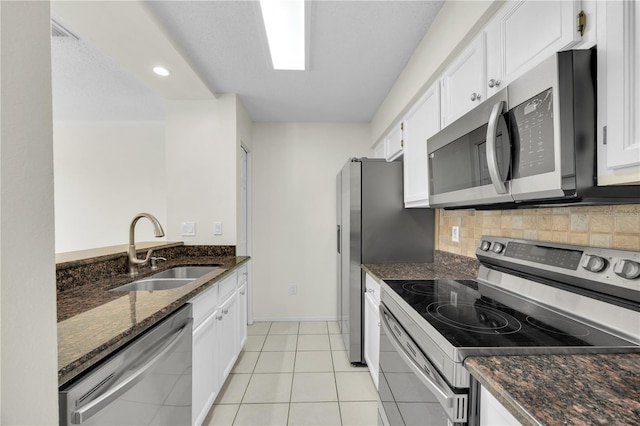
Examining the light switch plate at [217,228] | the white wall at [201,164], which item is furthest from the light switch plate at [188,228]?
the light switch plate at [217,228]

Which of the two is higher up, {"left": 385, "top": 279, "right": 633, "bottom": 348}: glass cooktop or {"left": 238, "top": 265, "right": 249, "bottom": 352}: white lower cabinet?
{"left": 385, "top": 279, "right": 633, "bottom": 348}: glass cooktop

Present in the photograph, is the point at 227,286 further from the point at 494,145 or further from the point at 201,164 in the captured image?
the point at 494,145

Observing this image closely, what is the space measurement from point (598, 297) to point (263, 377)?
215 cm

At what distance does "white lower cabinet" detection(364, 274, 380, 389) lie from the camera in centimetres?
190

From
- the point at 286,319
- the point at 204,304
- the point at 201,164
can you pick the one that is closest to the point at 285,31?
the point at 201,164

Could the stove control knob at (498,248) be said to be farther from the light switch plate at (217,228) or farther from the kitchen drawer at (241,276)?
the light switch plate at (217,228)

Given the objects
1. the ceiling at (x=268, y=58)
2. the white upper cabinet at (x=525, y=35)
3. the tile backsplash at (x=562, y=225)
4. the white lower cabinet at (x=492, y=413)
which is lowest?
the white lower cabinet at (x=492, y=413)

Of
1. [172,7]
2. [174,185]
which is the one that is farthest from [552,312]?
[174,185]

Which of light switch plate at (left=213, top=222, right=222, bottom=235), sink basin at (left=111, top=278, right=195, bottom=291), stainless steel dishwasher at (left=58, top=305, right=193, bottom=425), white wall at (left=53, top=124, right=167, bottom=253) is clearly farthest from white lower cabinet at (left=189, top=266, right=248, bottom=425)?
white wall at (left=53, top=124, right=167, bottom=253)

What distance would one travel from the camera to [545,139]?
82 cm

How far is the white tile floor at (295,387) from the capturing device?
5.86ft

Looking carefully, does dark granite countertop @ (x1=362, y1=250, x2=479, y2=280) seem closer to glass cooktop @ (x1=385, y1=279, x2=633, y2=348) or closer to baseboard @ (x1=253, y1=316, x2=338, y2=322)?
glass cooktop @ (x1=385, y1=279, x2=633, y2=348)

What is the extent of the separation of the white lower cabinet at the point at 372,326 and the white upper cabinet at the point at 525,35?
4.41 ft

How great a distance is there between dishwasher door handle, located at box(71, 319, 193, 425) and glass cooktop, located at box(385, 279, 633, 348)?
39.8 inches
